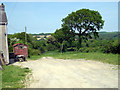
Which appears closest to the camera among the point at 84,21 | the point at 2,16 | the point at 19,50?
the point at 2,16

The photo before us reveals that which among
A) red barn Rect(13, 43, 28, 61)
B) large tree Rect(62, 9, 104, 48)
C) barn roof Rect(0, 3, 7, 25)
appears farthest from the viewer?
large tree Rect(62, 9, 104, 48)

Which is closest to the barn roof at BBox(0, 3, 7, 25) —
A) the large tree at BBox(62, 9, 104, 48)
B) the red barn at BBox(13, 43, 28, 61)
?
the red barn at BBox(13, 43, 28, 61)

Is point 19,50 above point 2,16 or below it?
below

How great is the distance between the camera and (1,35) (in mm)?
17969

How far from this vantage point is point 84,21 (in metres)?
36.4

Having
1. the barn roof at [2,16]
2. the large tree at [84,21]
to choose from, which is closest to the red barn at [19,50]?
the barn roof at [2,16]

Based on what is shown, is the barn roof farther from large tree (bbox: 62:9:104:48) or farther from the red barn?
large tree (bbox: 62:9:104:48)

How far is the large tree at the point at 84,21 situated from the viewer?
36.2 meters

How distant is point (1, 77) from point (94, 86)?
→ 6.00 metres

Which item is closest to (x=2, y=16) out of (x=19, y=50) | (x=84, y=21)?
(x=19, y=50)

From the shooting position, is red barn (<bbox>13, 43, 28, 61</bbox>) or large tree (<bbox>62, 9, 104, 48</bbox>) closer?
red barn (<bbox>13, 43, 28, 61</bbox>)

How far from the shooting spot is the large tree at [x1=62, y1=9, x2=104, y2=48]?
119 feet

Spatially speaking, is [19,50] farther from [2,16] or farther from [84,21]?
[84,21]

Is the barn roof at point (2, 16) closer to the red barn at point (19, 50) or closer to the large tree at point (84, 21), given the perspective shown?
the red barn at point (19, 50)
